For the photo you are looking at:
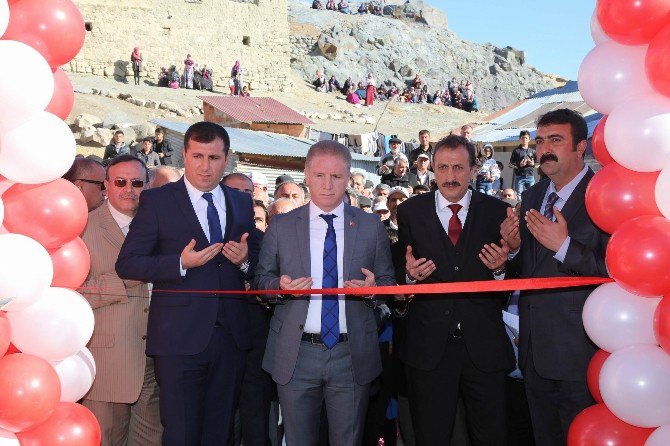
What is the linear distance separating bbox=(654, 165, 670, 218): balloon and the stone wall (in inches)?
Answer: 1408

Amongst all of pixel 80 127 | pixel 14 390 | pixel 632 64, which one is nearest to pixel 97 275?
pixel 14 390

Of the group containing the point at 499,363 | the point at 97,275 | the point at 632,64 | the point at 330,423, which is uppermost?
the point at 632,64

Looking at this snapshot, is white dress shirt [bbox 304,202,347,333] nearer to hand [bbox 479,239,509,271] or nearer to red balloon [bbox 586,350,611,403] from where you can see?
hand [bbox 479,239,509,271]

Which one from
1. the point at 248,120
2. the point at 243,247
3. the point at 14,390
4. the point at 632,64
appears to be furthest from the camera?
the point at 248,120

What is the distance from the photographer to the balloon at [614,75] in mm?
3295

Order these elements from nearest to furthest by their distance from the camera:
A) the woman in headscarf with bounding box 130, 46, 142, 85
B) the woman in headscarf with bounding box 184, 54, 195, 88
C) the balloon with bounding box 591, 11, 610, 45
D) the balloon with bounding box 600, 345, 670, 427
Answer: the balloon with bounding box 600, 345, 670, 427
the balloon with bounding box 591, 11, 610, 45
the woman in headscarf with bounding box 130, 46, 142, 85
the woman in headscarf with bounding box 184, 54, 195, 88

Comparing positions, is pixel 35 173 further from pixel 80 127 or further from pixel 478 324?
pixel 80 127

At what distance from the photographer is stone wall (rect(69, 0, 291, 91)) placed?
36375 mm

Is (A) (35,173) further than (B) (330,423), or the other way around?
(B) (330,423)

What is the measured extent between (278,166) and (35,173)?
481 inches

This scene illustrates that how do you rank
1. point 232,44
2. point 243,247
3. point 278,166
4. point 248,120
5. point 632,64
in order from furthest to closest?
point 232,44 < point 248,120 < point 278,166 < point 243,247 < point 632,64

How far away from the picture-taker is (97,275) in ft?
13.4

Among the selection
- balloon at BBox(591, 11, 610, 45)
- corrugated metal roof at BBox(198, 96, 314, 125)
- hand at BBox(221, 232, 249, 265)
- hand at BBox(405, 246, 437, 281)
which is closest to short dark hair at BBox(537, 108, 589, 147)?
balloon at BBox(591, 11, 610, 45)

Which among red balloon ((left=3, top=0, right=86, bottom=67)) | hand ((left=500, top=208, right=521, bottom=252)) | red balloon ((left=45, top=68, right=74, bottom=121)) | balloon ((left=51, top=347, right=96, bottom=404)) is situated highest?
red balloon ((left=3, top=0, right=86, bottom=67))
